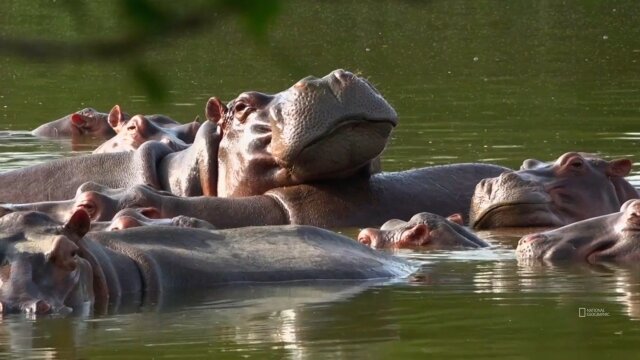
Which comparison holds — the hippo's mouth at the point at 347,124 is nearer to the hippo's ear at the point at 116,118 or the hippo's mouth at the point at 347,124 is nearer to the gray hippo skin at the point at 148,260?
the gray hippo skin at the point at 148,260

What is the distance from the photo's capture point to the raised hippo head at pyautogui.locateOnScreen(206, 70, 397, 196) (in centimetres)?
735

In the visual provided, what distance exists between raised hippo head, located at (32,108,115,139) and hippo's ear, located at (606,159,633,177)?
296 inches

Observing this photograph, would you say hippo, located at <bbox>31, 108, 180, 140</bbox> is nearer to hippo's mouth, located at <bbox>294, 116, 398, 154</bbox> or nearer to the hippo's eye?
hippo's mouth, located at <bbox>294, 116, 398, 154</bbox>

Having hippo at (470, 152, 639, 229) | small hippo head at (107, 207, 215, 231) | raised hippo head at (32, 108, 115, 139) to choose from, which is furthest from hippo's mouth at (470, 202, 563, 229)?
raised hippo head at (32, 108, 115, 139)

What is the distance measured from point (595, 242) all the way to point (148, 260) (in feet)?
6.29

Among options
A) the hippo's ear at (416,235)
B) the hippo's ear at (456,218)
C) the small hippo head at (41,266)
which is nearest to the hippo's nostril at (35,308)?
the small hippo head at (41,266)

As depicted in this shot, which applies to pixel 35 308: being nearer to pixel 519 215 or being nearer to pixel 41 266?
pixel 41 266

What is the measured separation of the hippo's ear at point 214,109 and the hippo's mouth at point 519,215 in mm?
1694

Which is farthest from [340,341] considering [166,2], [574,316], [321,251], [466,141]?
[466,141]

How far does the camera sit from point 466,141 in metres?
12.4

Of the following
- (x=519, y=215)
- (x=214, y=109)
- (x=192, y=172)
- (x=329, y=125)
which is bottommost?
(x=519, y=215)

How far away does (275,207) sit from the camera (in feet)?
26.0

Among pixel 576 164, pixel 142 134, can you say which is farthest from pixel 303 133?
pixel 142 134

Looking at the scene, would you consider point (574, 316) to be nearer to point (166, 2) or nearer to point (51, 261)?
point (51, 261)
